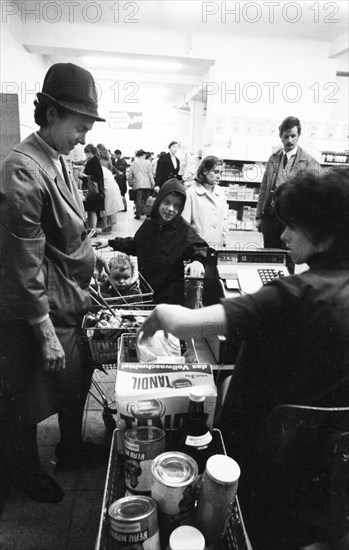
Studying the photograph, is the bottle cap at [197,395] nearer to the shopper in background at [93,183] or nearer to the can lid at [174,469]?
the can lid at [174,469]

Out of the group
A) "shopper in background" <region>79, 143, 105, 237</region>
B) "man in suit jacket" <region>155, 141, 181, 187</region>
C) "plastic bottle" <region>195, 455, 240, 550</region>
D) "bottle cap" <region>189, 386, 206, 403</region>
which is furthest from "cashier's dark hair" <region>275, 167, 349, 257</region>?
"man in suit jacket" <region>155, 141, 181, 187</region>

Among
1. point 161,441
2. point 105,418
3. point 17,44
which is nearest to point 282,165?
point 105,418

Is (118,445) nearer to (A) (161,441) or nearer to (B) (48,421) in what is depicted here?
(A) (161,441)

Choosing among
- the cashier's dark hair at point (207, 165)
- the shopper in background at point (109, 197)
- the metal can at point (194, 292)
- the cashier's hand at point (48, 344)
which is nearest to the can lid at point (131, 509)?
the cashier's hand at point (48, 344)

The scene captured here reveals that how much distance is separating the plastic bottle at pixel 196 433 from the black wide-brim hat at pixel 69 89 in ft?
3.72

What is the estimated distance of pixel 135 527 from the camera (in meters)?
0.87

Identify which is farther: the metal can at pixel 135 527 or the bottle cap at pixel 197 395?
the bottle cap at pixel 197 395

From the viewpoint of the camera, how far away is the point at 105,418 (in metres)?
2.31

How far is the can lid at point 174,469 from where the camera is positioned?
3.09 feet

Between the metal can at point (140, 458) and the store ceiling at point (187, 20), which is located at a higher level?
the store ceiling at point (187, 20)

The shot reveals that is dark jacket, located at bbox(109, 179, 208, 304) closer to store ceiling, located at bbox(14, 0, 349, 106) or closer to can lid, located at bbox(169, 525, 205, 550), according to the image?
can lid, located at bbox(169, 525, 205, 550)

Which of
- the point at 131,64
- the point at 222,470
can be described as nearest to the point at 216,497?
the point at 222,470

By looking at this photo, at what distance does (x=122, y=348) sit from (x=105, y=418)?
1020mm

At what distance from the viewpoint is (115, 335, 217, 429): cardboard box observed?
1.12 m
